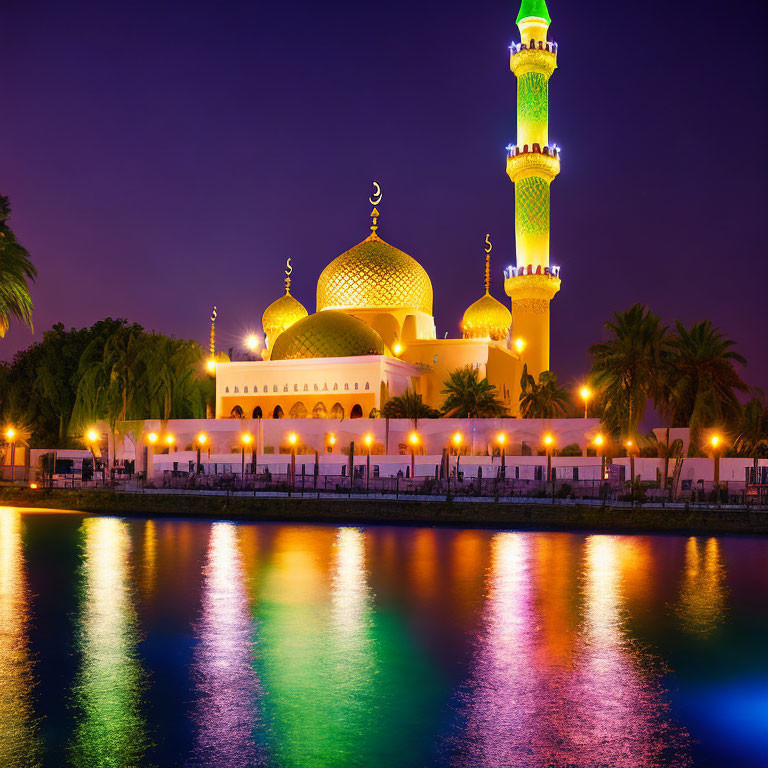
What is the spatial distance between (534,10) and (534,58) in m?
2.71

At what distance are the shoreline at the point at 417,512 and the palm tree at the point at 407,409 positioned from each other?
7.78 m

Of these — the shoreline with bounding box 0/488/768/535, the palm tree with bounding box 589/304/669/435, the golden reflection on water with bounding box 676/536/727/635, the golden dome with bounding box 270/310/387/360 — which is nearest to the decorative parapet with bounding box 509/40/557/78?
the golden dome with bounding box 270/310/387/360

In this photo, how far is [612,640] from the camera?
1167 centimetres

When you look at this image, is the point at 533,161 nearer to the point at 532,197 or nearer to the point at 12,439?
the point at 532,197

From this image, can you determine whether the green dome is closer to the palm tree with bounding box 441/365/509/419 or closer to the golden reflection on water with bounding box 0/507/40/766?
the palm tree with bounding box 441/365/509/419

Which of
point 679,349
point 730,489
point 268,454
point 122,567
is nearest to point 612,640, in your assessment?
point 122,567

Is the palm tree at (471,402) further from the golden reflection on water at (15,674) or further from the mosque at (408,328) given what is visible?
the golden reflection on water at (15,674)

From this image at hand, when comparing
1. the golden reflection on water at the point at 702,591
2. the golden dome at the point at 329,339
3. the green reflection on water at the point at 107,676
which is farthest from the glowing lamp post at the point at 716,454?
the green reflection on water at the point at 107,676

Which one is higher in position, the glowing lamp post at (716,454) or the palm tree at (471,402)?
the palm tree at (471,402)

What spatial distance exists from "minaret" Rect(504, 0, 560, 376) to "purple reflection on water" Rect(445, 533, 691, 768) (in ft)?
86.0

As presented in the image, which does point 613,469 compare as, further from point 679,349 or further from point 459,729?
point 459,729

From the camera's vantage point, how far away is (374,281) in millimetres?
41500

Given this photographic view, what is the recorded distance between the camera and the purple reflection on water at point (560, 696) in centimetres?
777

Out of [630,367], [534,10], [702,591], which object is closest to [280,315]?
[534,10]
